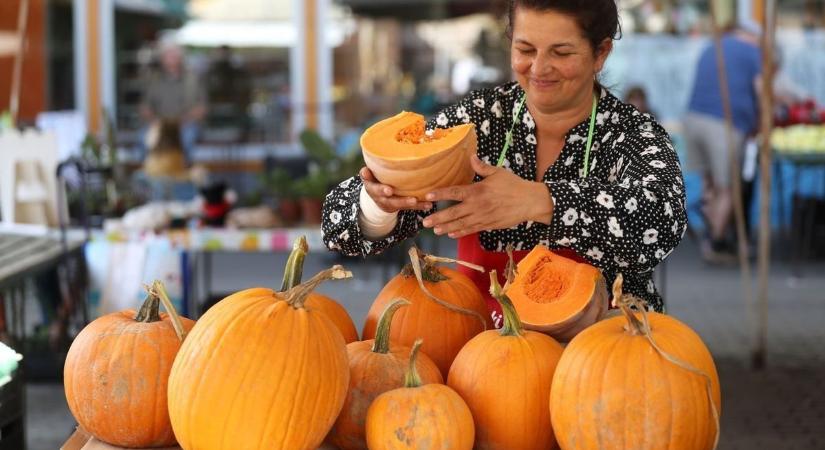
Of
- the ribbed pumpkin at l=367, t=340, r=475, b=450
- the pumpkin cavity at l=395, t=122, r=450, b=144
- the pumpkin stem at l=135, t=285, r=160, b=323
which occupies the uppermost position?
the pumpkin cavity at l=395, t=122, r=450, b=144

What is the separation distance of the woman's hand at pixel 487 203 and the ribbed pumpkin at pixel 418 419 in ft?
0.86

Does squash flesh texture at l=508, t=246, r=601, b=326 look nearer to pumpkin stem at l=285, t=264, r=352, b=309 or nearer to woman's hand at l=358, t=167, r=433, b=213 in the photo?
woman's hand at l=358, t=167, r=433, b=213

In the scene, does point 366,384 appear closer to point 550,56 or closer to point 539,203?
point 539,203

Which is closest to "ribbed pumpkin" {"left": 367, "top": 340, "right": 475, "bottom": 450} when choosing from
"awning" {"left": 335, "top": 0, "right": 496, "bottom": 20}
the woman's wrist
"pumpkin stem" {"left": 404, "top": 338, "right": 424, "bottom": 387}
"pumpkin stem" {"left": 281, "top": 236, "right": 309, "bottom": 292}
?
"pumpkin stem" {"left": 404, "top": 338, "right": 424, "bottom": 387}

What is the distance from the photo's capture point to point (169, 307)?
1988 millimetres

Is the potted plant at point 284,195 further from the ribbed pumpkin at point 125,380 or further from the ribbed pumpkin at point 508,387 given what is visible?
the ribbed pumpkin at point 508,387

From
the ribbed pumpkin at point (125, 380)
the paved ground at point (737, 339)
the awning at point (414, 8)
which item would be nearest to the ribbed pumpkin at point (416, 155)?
the ribbed pumpkin at point (125, 380)

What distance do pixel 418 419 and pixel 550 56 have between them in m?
0.88

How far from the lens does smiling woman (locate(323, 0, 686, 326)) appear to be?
2.03 m

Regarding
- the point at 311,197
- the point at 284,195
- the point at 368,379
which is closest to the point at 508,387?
the point at 368,379

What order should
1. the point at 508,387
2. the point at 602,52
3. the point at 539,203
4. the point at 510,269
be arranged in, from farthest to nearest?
the point at 602,52
the point at 510,269
the point at 539,203
the point at 508,387

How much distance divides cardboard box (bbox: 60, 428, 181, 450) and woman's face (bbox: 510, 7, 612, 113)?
1.03 m

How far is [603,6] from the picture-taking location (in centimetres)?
236

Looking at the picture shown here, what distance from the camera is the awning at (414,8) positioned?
11430mm
